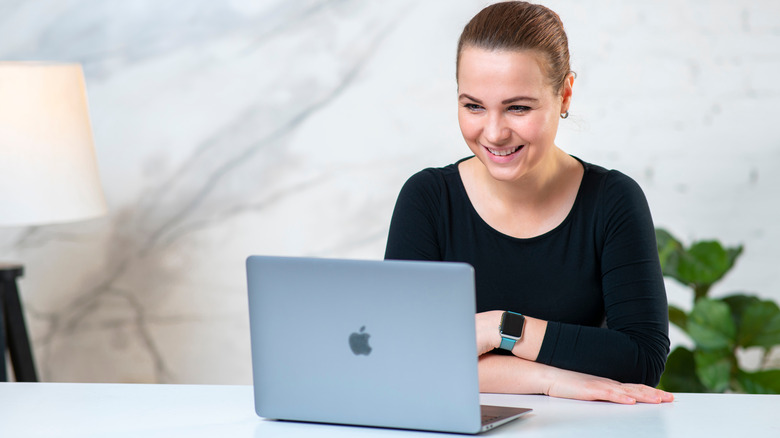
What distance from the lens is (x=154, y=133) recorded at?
9.27 feet

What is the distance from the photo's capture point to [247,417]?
4.10 ft

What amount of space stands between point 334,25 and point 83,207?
1.00 m

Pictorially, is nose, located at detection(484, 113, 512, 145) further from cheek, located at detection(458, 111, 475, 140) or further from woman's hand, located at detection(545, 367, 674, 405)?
woman's hand, located at detection(545, 367, 674, 405)

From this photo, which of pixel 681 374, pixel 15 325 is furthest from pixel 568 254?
pixel 15 325

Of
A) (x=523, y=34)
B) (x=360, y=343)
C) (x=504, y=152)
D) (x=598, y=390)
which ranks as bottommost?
(x=598, y=390)

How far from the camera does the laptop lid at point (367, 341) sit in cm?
107

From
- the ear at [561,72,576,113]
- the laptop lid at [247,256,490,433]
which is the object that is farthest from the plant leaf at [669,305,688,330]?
the laptop lid at [247,256,490,433]

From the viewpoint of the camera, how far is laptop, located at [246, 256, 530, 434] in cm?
107

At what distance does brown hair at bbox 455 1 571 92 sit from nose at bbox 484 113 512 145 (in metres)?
0.13

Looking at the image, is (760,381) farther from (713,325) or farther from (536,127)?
(536,127)

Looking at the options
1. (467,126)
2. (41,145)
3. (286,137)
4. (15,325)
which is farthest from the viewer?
(286,137)

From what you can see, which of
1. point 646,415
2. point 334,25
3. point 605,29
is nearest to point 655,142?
point 605,29

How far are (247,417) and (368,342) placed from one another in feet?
0.87

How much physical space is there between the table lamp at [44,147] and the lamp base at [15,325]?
15 cm
